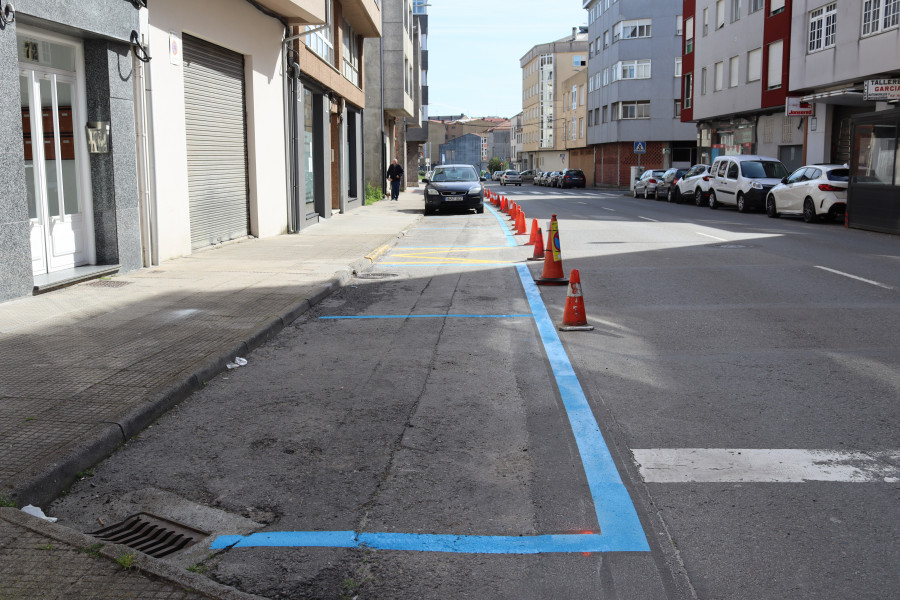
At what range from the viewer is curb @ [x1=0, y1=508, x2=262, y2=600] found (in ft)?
9.77

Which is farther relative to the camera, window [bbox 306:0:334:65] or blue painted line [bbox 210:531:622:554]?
window [bbox 306:0:334:65]

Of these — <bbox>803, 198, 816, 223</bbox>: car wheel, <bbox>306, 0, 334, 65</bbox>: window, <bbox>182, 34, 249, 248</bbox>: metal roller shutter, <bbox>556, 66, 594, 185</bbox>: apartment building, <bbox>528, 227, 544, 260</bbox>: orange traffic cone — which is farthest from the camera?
<bbox>556, 66, 594, 185</bbox>: apartment building

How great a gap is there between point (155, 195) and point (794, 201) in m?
17.5

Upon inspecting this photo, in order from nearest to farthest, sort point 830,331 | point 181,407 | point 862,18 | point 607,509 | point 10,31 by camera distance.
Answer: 1. point 607,509
2. point 181,407
3. point 830,331
4. point 10,31
5. point 862,18

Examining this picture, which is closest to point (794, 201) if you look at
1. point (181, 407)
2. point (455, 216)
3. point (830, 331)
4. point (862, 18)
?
point (862, 18)

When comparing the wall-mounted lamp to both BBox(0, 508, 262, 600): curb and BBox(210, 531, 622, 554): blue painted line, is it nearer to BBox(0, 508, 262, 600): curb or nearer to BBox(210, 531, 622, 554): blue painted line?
BBox(0, 508, 262, 600): curb

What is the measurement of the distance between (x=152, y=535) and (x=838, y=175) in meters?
21.8

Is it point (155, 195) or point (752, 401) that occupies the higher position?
point (155, 195)

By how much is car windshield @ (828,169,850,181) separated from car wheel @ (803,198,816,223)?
0.78 m

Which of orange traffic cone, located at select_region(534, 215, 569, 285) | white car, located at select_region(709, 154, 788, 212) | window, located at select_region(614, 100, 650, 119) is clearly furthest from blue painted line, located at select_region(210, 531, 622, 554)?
window, located at select_region(614, 100, 650, 119)

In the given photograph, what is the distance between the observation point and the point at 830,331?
7.82 m

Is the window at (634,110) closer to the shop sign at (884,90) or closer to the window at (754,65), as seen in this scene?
the window at (754,65)

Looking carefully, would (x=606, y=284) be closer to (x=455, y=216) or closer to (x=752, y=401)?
(x=752, y=401)

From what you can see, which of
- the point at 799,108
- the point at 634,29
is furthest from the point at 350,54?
the point at 634,29
